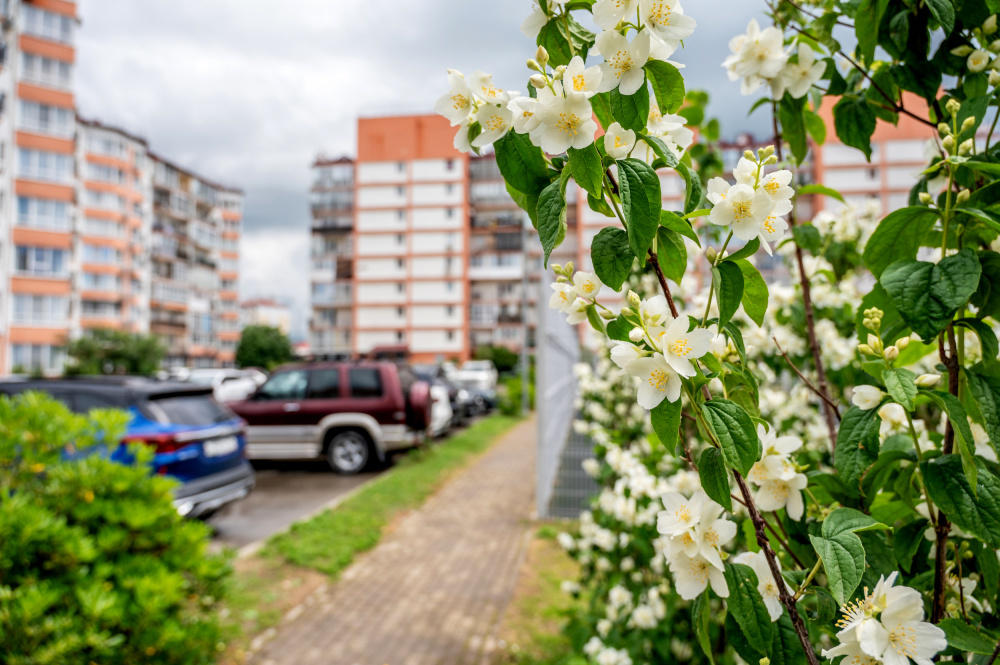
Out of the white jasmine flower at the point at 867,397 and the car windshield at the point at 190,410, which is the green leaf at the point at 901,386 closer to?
the white jasmine flower at the point at 867,397

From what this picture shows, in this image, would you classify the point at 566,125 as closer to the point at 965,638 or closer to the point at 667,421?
the point at 667,421

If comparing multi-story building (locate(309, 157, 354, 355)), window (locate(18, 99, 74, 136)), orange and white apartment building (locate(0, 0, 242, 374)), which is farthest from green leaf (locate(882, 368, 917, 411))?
multi-story building (locate(309, 157, 354, 355))

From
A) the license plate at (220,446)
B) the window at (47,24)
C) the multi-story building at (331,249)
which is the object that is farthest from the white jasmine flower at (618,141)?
the multi-story building at (331,249)

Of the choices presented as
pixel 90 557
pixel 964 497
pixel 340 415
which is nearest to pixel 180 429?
pixel 90 557

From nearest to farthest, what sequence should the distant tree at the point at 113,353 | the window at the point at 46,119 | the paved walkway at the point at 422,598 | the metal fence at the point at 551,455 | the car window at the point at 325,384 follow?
the paved walkway at the point at 422,598 < the metal fence at the point at 551,455 < the car window at the point at 325,384 < the window at the point at 46,119 < the distant tree at the point at 113,353

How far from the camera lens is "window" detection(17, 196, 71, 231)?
3148 centimetres

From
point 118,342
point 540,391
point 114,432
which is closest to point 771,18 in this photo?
point 114,432

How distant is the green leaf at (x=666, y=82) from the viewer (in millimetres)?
796

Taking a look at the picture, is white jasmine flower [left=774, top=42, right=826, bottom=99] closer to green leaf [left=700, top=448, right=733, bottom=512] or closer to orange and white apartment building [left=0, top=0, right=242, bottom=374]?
green leaf [left=700, top=448, right=733, bottom=512]

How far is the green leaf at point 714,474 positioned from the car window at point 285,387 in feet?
32.3

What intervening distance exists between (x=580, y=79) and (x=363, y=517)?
21.8 ft

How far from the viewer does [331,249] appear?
181 feet

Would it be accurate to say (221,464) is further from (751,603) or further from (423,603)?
(751,603)

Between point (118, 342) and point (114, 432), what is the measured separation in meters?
37.0
